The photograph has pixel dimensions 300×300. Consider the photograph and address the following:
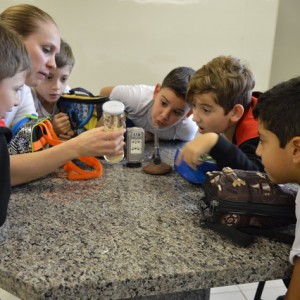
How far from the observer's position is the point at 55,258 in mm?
578

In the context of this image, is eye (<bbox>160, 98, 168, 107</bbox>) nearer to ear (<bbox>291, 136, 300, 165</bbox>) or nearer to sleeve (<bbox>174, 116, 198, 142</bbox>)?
sleeve (<bbox>174, 116, 198, 142</bbox>)

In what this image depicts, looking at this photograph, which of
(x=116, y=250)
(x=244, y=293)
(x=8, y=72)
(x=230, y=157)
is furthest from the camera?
(x=244, y=293)

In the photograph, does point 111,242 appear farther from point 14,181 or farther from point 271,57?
point 271,57

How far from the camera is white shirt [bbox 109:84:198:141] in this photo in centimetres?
141

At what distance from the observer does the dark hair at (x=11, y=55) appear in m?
0.74

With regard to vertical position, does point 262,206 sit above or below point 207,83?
below

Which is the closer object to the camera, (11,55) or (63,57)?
(11,55)

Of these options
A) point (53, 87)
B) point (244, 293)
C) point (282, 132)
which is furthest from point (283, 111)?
point (244, 293)

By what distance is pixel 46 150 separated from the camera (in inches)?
35.3

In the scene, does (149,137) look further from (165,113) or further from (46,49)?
(46,49)

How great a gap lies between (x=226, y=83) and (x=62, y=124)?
0.55m

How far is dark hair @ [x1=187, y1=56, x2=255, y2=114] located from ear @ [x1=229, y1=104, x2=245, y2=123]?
12 millimetres

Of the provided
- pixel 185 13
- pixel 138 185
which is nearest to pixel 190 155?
pixel 138 185

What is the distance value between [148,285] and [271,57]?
195 cm
